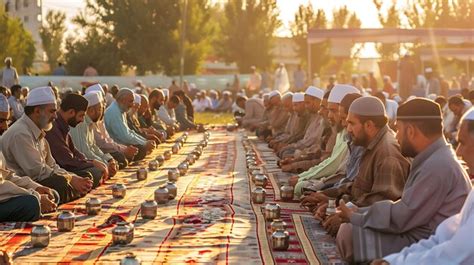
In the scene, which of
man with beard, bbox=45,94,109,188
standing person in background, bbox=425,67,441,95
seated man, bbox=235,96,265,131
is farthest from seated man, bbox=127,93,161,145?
standing person in background, bbox=425,67,441,95

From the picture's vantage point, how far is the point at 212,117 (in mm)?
→ 28938

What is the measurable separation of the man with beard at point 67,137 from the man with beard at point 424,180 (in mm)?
4448

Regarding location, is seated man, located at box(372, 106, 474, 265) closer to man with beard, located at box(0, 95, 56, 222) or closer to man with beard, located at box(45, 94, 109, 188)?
man with beard, located at box(0, 95, 56, 222)

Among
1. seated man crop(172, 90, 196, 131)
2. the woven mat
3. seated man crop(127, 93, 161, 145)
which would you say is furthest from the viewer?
seated man crop(172, 90, 196, 131)

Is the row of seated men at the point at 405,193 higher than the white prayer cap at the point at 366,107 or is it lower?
lower

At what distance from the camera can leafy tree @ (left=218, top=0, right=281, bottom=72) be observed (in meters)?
45.8

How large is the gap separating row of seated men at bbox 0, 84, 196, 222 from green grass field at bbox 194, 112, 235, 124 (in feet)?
41.4

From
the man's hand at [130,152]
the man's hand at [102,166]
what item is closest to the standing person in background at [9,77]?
the man's hand at [130,152]

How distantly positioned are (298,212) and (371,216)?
2.58 metres

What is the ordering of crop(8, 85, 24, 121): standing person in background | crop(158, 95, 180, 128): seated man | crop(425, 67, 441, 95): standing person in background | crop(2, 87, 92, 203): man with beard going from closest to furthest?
crop(2, 87, 92, 203): man with beard < crop(8, 85, 24, 121): standing person in background < crop(158, 95, 180, 128): seated man < crop(425, 67, 441, 95): standing person in background

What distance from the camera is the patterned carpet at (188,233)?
19.8 ft

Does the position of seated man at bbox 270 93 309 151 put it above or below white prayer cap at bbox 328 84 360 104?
below

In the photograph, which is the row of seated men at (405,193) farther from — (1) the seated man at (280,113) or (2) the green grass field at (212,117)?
(2) the green grass field at (212,117)

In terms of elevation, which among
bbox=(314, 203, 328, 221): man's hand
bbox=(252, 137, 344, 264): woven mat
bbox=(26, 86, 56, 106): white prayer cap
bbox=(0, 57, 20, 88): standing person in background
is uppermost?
bbox=(26, 86, 56, 106): white prayer cap
